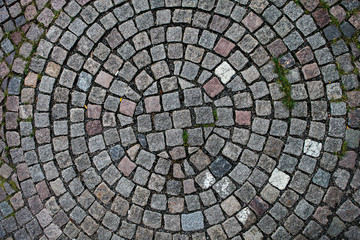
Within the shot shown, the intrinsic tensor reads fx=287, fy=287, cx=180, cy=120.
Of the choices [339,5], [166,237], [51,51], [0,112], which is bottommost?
[166,237]

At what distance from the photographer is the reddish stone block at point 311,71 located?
3475mm

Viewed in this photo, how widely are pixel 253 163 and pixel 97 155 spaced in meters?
1.94

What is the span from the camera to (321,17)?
3516 millimetres

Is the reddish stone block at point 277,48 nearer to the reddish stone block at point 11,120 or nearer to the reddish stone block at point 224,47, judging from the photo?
the reddish stone block at point 224,47

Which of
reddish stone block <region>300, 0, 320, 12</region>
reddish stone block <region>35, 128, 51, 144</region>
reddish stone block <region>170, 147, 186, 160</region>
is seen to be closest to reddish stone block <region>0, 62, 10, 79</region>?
reddish stone block <region>35, 128, 51, 144</region>

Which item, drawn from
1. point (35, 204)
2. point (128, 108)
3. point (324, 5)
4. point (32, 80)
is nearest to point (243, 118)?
point (128, 108)

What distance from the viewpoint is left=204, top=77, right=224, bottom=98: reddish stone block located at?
3.54 m

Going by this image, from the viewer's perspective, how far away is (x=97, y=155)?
3.62m

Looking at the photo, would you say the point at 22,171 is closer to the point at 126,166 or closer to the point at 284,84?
the point at 126,166

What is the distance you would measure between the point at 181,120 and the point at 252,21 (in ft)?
4.95

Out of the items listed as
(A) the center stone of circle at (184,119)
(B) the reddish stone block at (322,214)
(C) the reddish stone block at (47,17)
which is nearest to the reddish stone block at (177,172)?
(A) the center stone of circle at (184,119)

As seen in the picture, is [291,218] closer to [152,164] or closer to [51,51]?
[152,164]

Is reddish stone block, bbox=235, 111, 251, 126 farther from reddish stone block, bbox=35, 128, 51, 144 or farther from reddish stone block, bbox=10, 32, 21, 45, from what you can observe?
reddish stone block, bbox=10, 32, 21, 45

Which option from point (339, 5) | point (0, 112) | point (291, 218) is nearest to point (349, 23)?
point (339, 5)
